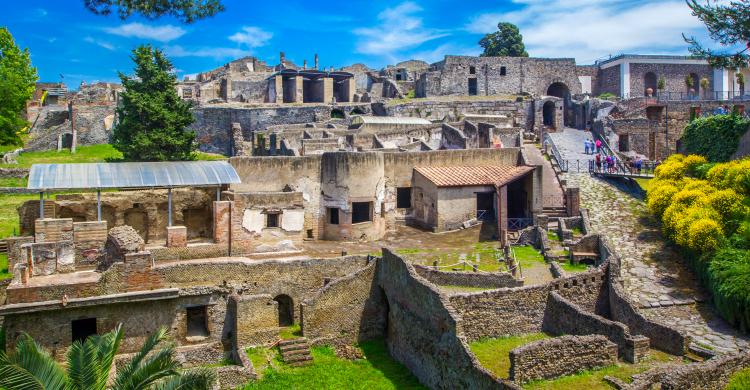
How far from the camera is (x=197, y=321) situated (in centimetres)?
2138

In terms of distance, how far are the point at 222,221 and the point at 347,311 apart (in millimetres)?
6168

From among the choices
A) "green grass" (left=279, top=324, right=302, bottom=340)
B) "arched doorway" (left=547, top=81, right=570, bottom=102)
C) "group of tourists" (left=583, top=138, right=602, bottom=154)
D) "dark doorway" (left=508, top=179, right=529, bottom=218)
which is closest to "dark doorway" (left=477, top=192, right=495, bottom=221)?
"dark doorway" (left=508, top=179, right=529, bottom=218)

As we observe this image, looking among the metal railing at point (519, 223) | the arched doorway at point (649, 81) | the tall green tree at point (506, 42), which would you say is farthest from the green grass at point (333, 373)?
the tall green tree at point (506, 42)

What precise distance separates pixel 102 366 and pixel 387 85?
43008 millimetres

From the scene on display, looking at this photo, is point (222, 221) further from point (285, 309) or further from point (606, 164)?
point (606, 164)

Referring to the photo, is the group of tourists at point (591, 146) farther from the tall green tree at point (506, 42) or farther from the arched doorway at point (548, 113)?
the tall green tree at point (506, 42)

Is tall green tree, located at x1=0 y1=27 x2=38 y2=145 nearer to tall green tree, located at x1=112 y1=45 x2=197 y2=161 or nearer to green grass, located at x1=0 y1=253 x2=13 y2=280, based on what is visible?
tall green tree, located at x1=112 y1=45 x2=197 y2=161

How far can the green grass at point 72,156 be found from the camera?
124 feet

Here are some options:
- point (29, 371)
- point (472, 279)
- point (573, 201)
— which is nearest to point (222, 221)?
point (472, 279)

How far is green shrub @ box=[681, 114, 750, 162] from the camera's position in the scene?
2977cm

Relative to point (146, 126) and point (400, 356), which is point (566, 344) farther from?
point (146, 126)

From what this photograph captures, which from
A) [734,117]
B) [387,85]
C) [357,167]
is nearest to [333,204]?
[357,167]

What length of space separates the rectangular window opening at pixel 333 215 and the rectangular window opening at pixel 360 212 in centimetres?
78

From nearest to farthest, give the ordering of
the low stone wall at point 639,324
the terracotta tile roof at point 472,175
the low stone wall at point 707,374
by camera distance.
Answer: the low stone wall at point 707,374
the low stone wall at point 639,324
the terracotta tile roof at point 472,175
